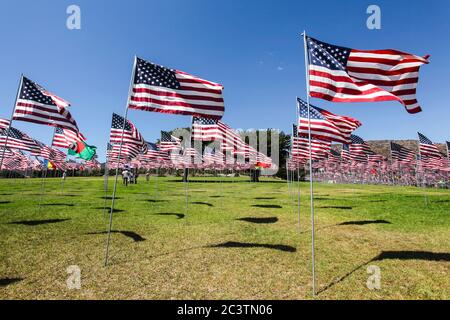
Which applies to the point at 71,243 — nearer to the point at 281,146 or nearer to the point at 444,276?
the point at 444,276

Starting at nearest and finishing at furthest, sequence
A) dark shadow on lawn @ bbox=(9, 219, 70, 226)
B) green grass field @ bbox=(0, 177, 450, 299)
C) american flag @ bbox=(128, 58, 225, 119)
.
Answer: green grass field @ bbox=(0, 177, 450, 299) < american flag @ bbox=(128, 58, 225, 119) < dark shadow on lawn @ bbox=(9, 219, 70, 226)

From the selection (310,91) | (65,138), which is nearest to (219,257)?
(310,91)

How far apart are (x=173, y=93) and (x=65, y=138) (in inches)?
482

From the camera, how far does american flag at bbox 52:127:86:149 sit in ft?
52.2

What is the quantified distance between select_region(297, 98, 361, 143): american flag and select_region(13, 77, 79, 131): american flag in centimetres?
889

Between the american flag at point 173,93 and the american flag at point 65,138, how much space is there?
10.5m

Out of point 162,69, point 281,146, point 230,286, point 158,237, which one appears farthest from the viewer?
point 281,146

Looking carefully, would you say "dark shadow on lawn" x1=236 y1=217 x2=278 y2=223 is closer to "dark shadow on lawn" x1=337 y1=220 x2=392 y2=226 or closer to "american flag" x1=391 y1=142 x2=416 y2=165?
"dark shadow on lawn" x1=337 y1=220 x2=392 y2=226

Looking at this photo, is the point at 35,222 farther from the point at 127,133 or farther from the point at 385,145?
the point at 385,145

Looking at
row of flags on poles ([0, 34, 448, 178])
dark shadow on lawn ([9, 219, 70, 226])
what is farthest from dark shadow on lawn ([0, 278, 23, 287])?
dark shadow on lawn ([9, 219, 70, 226])

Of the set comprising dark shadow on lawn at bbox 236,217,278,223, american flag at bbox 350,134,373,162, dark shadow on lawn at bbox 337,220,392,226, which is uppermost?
american flag at bbox 350,134,373,162
